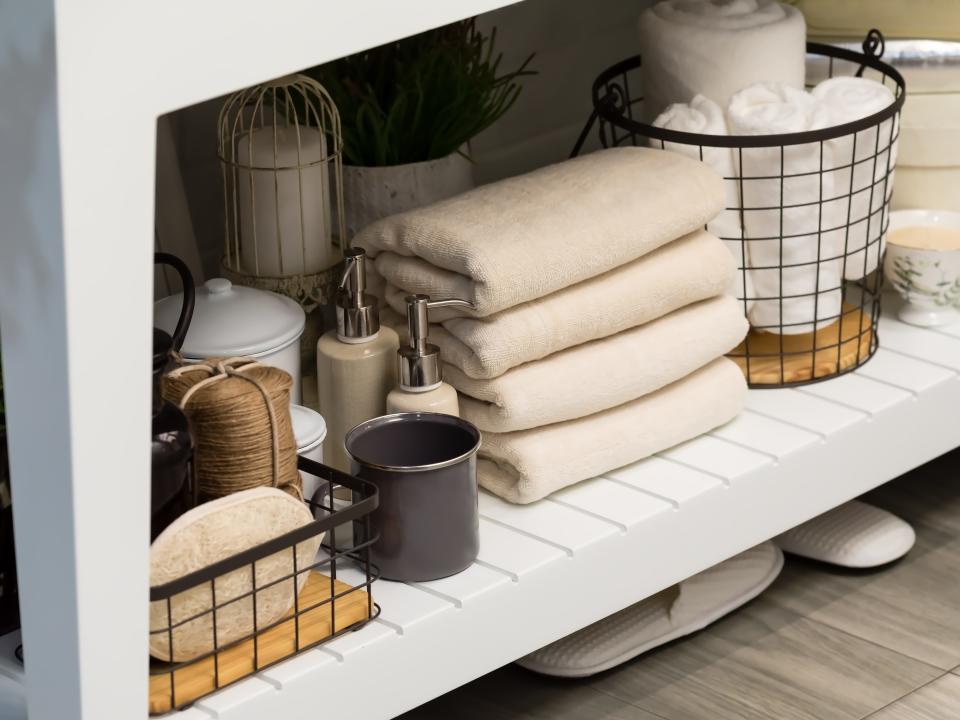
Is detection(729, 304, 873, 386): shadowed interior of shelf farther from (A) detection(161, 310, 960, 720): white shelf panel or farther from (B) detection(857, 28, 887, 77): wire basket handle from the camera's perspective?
(B) detection(857, 28, 887, 77): wire basket handle

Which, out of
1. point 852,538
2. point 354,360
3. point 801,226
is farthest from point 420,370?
point 852,538

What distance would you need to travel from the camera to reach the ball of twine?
812 mm

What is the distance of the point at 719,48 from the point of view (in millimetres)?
1152

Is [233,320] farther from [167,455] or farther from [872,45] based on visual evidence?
[872,45]

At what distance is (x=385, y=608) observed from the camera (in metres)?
0.87

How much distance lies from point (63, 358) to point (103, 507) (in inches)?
2.9

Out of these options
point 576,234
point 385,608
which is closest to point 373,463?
point 385,608

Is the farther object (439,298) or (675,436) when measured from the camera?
(675,436)

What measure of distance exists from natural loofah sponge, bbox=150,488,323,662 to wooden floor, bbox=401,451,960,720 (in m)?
0.30

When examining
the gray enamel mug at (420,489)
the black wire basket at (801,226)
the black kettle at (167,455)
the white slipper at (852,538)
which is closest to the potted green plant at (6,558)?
the black kettle at (167,455)

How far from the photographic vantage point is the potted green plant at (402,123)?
1.14m

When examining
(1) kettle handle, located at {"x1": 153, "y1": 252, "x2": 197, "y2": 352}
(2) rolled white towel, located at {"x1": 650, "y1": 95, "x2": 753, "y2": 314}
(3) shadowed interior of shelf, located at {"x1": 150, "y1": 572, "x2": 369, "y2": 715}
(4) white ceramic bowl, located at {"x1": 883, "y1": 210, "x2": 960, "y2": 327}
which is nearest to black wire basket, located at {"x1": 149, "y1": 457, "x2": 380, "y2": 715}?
(3) shadowed interior of shelf, located at {"x1": 150, "y1": 572, "x2": 369, "y2": 715}

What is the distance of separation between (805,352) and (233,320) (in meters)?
0.49

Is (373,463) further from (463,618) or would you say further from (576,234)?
(576,234)
